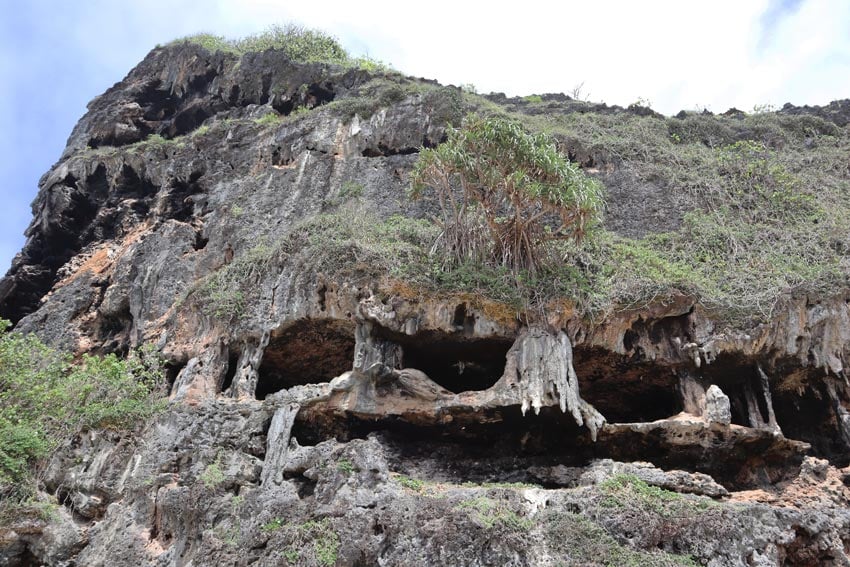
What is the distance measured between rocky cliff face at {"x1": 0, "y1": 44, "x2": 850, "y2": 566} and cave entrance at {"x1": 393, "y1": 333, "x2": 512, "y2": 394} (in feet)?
0.26

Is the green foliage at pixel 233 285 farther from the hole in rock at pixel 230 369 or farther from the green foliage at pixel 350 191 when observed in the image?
the green foliage at pixel 350 191

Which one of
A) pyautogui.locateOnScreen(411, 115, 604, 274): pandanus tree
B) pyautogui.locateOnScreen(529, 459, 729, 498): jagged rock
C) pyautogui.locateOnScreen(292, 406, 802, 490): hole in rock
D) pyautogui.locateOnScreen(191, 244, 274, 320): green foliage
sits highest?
pyautogui.locateOnScreen(411, 115, 604, 274): pandanus tree

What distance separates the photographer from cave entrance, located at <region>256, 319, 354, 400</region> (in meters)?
19.0

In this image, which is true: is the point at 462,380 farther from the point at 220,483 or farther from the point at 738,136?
the point at 738,136

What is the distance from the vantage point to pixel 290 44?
35.1m

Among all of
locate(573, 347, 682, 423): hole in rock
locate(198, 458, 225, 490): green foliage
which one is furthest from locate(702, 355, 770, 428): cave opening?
locate(198, 458, 225, 490): green foliage

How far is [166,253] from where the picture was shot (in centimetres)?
2423

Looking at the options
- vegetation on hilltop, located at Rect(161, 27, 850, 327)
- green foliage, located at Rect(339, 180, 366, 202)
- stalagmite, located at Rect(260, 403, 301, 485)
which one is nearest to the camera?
stalagmite, located at Rect(260, 403, 301, 485)

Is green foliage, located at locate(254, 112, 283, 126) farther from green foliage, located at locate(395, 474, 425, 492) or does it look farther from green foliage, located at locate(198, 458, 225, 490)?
green foliage, located at locate(395, 474, 425, 492)

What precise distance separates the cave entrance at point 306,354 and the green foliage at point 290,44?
18259 mm

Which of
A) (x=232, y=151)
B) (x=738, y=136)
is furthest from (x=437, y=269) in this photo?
(x=738, y=136)

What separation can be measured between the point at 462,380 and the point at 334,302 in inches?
168

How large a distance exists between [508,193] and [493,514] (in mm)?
8447

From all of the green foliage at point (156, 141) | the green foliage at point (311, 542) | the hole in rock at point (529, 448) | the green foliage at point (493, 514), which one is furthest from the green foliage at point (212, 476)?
the green foliage at point (156, 141)
